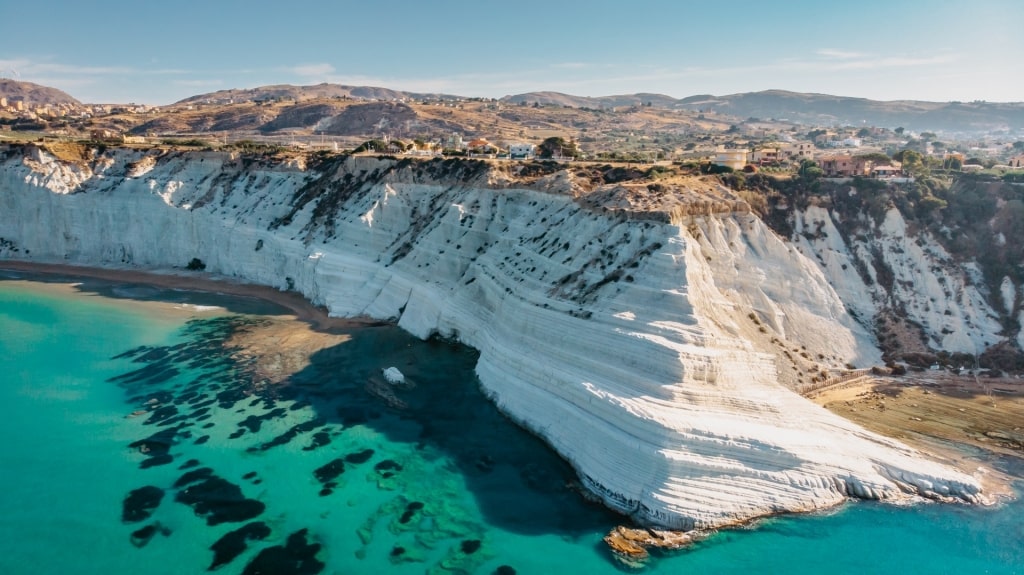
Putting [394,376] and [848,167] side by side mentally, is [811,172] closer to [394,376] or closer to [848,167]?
[848,167]

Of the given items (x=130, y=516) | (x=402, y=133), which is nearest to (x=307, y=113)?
(x=402, y=133)

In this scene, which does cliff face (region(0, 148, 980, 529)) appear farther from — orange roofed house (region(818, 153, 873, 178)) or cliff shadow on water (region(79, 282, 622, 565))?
orange roofed house (region(818, 153, 873, 178))

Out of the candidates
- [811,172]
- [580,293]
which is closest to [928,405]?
[580,293]

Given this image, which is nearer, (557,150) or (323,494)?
(323,494)

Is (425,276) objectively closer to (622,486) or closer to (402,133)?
(622,486)

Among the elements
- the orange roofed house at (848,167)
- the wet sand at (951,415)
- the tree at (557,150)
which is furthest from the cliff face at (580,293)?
the orange roofed house at (848,167)

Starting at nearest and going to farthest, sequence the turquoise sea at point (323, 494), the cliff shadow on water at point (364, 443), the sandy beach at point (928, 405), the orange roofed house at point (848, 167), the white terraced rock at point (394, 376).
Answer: the turquoise sea at point (323, 494) < the cliff shadow on water at point (364, 443) < the sandy beach at point (928, 405) < the white terraced rock at point (394, 376) < the orange roofed house at point (848, 167)

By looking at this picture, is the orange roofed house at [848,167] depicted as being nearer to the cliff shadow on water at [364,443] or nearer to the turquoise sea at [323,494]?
the turquoise sea at [323,494]
